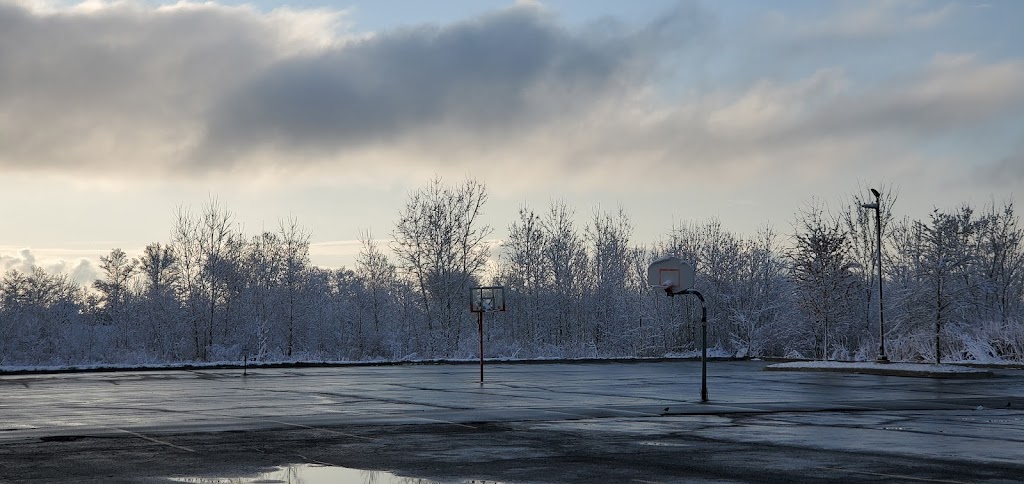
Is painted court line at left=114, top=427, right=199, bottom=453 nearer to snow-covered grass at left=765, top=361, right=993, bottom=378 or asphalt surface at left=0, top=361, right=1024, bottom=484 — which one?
asphalt surface at left=0, top=361, right=1024, bottom=484

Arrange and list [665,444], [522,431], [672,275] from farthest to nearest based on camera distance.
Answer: [672,275] → [522,431] → [665,444]

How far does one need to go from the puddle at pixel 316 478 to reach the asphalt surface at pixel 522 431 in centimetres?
8

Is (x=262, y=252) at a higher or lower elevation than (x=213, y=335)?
higher

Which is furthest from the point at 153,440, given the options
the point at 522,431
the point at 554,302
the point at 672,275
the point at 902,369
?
the point at 554,302

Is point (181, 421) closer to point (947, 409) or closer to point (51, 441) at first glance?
point (51, 441)

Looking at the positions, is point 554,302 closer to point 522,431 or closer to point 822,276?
point 822,276

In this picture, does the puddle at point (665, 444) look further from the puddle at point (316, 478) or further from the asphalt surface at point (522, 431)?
the puddle at point (316, 478)

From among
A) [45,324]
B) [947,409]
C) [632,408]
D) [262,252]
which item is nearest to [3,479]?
[632,408]

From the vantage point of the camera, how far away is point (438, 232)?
215 ft

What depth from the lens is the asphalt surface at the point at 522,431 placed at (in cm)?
1181

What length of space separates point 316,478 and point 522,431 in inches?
211

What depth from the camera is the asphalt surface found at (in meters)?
11.8

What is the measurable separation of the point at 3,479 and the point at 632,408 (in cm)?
1228

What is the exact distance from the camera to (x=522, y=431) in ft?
53.3
